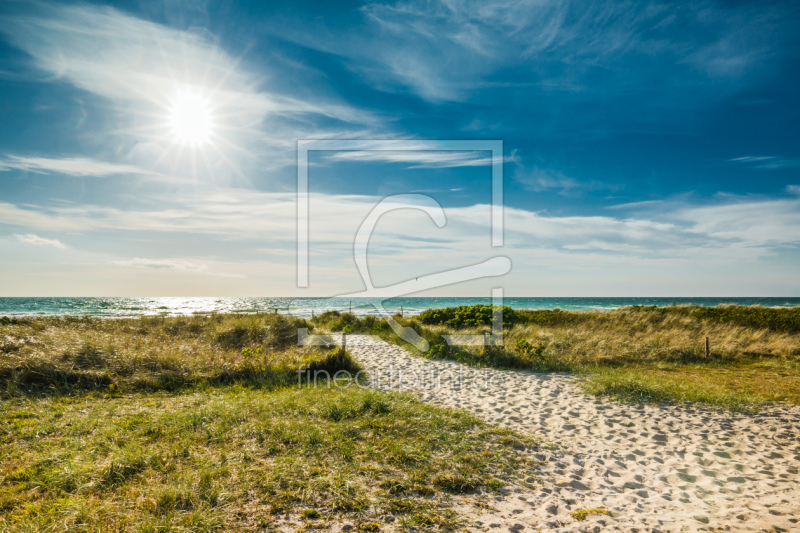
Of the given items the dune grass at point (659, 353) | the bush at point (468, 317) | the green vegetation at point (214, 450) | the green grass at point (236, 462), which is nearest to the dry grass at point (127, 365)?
the green vegetation at point (214, 450)

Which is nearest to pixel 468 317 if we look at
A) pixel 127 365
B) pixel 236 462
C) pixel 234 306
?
pixel 127 365

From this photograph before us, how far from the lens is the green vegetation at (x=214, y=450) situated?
4.02 meters

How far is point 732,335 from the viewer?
52.4 ft

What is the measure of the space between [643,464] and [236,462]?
5730mm

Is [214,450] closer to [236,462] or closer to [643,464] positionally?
[236,462]

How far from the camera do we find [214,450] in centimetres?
546

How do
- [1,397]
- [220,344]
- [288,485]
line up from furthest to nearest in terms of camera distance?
[220,344]
[1,397]
[288,485]

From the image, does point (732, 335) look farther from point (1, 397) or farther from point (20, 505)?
point (1, 397)

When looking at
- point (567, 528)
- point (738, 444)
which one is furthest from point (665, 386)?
point (567, 528)

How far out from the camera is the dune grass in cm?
920

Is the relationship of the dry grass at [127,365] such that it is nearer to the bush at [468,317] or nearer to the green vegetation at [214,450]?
the green vegetation at [214,450]

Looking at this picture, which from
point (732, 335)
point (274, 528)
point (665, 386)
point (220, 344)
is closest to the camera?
point (274, 528)

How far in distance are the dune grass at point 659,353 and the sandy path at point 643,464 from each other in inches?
40.8

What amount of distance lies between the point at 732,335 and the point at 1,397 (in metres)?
23.0
